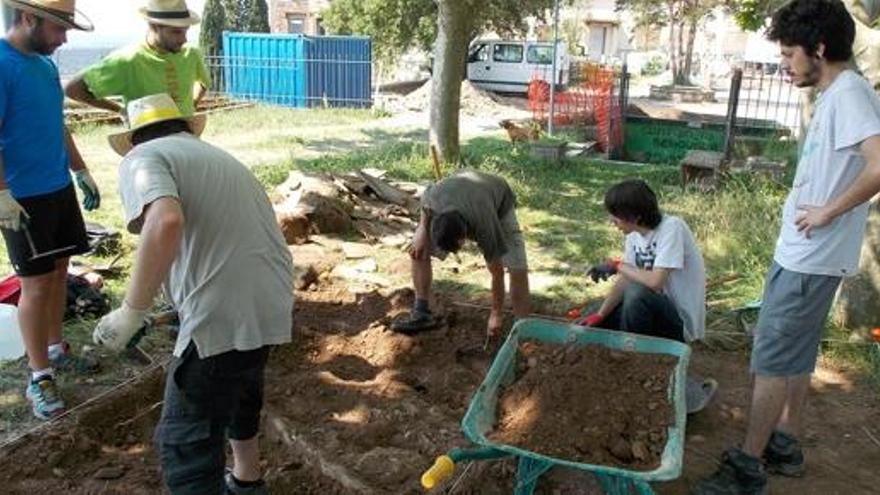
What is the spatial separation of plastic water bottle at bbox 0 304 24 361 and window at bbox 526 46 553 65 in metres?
20.7

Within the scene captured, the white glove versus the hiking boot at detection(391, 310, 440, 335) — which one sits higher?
the white glove

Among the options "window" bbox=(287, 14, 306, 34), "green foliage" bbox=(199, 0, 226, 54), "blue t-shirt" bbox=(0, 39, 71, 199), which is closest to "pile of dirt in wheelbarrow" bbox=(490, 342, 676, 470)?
"blue t-shirt" bbox=(0, 39, 71, 199)

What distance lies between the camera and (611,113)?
12.9 metres

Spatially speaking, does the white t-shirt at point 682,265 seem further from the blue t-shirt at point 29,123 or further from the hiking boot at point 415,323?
the blue t-shirt at point 29,123

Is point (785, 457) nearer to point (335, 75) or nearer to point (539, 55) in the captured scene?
point (335, 75)

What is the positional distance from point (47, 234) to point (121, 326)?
4.62 feet

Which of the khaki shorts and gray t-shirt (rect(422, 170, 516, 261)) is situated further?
the khaki shorts

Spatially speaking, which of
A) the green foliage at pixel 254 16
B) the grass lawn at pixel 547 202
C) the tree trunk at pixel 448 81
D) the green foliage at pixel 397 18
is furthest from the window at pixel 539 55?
the tree trunk at pixel 448 81

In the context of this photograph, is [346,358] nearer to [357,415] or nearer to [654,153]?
[357,415]

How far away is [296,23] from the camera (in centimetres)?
3459

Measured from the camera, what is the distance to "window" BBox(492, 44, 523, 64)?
23.7 metres

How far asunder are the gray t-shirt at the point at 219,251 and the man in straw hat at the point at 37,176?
118 cm

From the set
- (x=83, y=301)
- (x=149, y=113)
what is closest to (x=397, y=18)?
(x=83, y=301)

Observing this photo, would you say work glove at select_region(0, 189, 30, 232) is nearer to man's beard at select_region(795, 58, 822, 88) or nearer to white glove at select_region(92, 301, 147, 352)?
white glove at select_region(92, 301, 147, 352)
